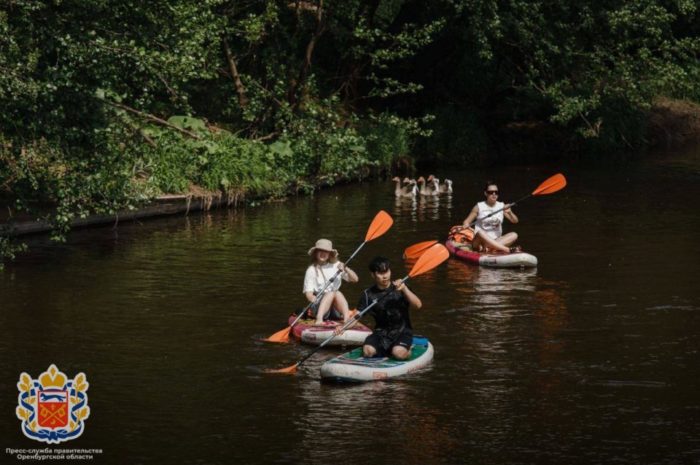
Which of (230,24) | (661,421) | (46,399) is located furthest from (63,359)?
(230,24)

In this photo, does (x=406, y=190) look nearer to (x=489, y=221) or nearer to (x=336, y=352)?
(x=489, y=221)

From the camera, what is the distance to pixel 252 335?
1728 cm

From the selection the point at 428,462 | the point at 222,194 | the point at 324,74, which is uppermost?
the point at 324,74

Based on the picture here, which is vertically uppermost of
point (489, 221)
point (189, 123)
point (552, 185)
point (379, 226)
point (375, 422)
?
point (189, 123)

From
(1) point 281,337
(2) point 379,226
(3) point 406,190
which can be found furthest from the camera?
(3) point 406,190

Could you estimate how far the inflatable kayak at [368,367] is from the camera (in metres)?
14.7

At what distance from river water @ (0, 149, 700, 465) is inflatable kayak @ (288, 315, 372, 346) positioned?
7.9 inches

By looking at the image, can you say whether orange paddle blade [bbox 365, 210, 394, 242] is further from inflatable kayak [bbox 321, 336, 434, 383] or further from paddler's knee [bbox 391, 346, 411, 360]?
paddler's knee [bbox 391, 346, 411, 360]

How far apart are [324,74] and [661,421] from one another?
96.0 feet

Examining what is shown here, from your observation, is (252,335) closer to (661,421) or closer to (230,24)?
(661,421)

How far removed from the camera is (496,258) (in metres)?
22.5

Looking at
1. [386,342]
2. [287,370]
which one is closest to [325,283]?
[386,342]

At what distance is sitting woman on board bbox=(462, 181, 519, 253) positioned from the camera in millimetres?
23281

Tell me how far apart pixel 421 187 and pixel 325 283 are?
16.5 m
